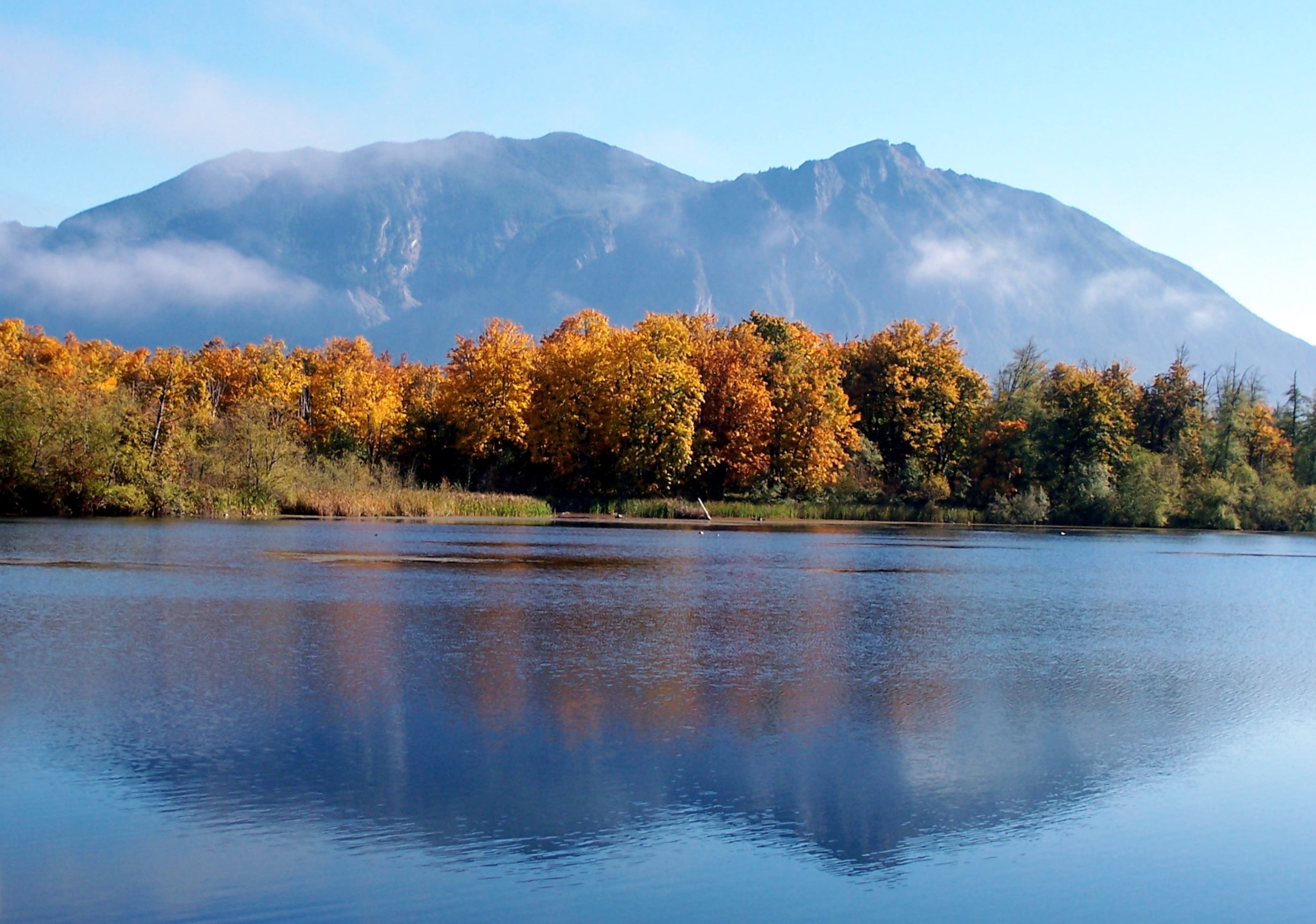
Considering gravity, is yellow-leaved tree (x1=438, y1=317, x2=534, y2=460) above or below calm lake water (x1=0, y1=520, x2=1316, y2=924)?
above

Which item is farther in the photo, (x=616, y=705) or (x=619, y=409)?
(x=619, y=409)

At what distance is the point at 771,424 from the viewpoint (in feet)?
237

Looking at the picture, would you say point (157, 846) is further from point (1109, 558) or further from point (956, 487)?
point (956, 487)

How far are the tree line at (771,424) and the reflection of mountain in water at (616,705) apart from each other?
40.0 meters

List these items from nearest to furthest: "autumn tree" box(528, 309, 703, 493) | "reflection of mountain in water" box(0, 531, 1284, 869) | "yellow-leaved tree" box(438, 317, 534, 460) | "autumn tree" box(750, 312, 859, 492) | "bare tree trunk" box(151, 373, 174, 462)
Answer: "reflection of mountain in water" box(0, 531, 1284, 869), "bare tree trunk" box(151, 373, 174, 462), "autumn tree" box(528, 309, 703, 493), "yellow-leaved tree" box(438, 317, 534, 460), "autumn tree" box(750, 312, 859, 492)

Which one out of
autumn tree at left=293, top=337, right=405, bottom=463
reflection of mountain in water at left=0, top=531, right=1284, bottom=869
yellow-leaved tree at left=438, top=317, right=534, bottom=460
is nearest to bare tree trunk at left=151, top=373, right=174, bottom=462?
autumn tree at left=293, top=337, right=405, bottom=463

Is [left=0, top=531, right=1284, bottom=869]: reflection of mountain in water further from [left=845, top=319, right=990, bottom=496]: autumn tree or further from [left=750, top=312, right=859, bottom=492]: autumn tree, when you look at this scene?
[left=845, top=319, right=990, bottom=496]: autumn tree

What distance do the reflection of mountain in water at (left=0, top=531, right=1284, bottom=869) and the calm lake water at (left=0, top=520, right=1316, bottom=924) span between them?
0.19ft

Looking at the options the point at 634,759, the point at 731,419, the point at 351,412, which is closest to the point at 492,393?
the point at 351,412

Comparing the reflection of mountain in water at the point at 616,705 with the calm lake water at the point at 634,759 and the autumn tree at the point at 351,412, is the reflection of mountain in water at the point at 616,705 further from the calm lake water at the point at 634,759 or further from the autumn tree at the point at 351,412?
the autumn tree at the point at 351,412

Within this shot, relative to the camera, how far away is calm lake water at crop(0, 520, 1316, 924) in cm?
810

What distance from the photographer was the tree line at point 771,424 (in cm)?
7100

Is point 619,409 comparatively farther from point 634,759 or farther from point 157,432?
point 634,759

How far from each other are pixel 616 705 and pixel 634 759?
240cm
